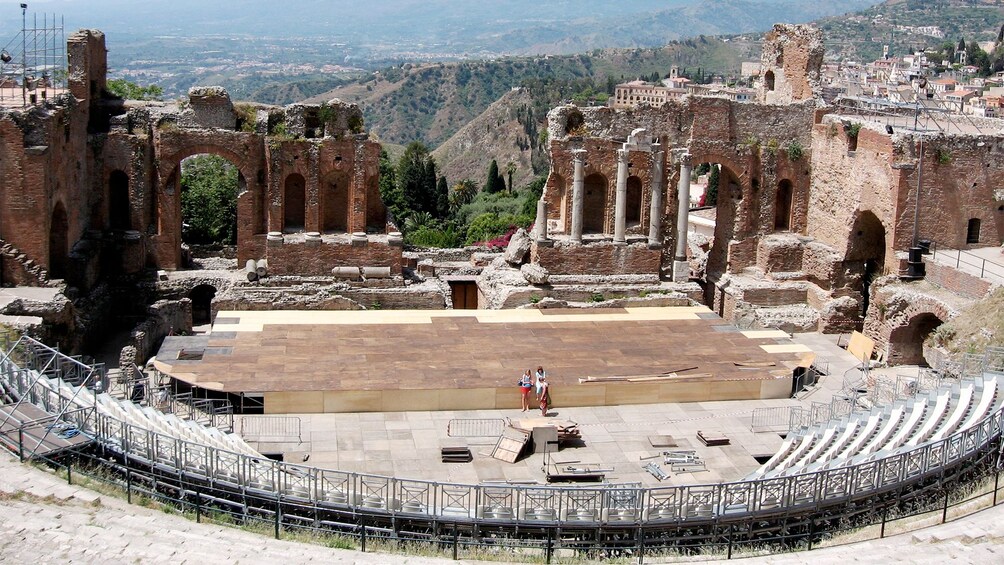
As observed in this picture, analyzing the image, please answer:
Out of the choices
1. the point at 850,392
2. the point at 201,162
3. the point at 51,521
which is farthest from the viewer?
the point at 201,162

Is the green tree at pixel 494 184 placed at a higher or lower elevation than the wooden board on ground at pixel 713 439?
higher

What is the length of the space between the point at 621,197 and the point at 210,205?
63.9 ft

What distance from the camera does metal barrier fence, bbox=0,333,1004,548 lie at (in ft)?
71.0

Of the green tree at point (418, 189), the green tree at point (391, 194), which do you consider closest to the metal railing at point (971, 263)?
the green tree at point (391, 194)

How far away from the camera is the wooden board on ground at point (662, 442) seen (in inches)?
1082

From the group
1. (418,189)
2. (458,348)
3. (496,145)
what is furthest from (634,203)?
(496,145)

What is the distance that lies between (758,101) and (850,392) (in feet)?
50.5

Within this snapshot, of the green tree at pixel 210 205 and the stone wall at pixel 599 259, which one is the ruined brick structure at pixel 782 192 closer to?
the stone wall at pixel 599 259

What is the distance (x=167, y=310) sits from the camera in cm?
3497

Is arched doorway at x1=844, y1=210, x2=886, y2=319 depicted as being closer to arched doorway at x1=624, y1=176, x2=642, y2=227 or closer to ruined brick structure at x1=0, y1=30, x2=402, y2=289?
arched doorway at x1=624, y1=176, x2=642, y2=227

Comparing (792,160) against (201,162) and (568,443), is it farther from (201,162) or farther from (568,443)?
(201,162)

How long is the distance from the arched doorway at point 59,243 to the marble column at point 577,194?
Answer: 1581 centimetres

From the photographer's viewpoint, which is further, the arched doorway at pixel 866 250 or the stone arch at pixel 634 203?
the stone arch at pixel 634 203

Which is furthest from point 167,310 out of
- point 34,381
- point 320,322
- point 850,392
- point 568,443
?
A: point 850,392
